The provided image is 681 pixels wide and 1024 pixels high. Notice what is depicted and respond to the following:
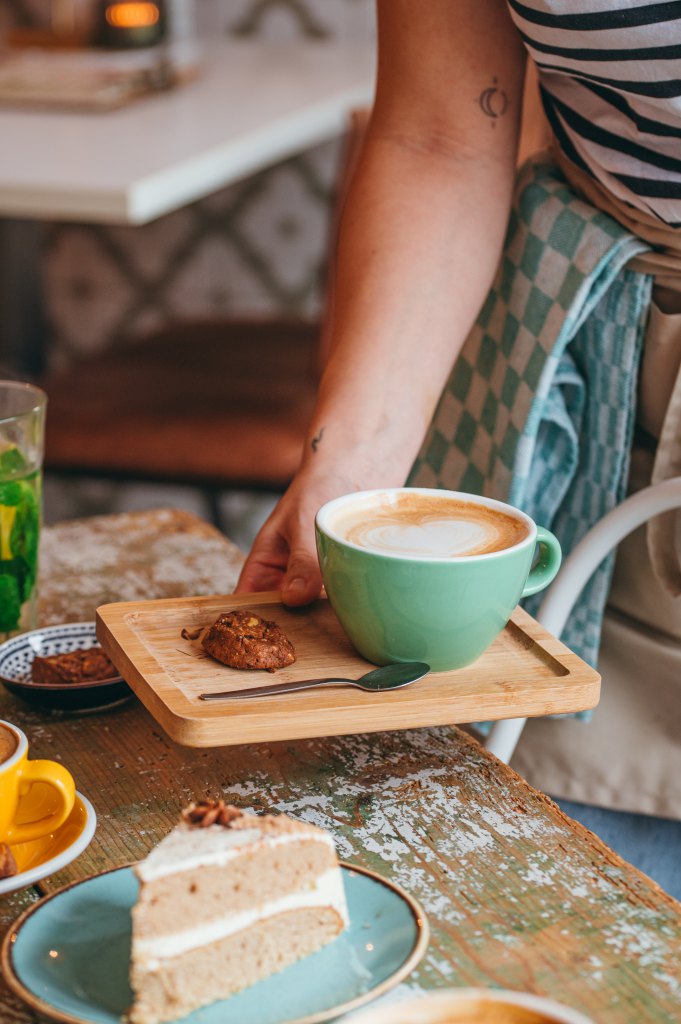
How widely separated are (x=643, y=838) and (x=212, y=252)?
2371 mm

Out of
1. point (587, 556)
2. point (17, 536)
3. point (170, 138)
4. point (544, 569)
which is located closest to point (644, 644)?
point (587, 556)

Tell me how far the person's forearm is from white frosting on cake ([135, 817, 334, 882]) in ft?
1.08

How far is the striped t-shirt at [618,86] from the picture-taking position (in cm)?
70

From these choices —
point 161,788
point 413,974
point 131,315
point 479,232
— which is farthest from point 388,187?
point 131,315

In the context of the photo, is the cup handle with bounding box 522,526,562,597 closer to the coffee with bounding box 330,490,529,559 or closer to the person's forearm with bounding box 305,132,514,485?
the coffee with bounding box 330,490,529,559

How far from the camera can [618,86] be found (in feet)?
2.40

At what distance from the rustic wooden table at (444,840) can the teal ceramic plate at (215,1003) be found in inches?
1.1

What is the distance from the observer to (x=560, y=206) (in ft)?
2.78

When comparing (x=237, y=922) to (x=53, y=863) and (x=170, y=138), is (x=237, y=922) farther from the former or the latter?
(x=170, y=138)

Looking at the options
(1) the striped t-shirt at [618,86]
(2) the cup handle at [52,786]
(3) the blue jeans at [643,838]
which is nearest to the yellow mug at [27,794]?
(2) the cup handle at [52,786]

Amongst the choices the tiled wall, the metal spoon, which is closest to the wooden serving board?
the metal spoon

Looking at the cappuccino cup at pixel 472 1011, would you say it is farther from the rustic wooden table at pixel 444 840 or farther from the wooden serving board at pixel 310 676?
the wooden serving board at pixel 310 676

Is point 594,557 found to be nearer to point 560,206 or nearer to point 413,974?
point 560,206

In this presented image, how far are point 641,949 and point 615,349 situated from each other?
1.41 feet
